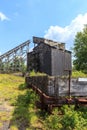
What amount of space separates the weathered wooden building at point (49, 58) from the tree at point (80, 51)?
1225 cm

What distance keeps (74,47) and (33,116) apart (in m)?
37.3

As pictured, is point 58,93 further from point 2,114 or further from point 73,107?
point 2,114

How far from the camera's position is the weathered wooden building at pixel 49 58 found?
28062 mm

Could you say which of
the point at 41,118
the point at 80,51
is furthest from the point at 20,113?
the point at 80,51

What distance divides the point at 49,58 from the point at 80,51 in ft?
55.0

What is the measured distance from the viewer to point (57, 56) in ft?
93.7

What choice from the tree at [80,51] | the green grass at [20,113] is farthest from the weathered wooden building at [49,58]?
the green grass at [20,113]

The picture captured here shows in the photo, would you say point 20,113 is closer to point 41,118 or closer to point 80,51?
point 41,118

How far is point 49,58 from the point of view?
2830cm

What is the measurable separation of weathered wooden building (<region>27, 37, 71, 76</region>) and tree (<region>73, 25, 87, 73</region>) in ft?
40.2

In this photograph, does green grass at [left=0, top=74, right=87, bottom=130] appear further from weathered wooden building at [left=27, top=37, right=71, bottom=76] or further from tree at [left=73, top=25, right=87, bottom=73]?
tree at [left=73, top=25, right=87, bottom=73]

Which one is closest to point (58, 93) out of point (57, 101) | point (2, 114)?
point (57, 101)

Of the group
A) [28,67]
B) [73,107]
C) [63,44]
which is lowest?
[73,107]

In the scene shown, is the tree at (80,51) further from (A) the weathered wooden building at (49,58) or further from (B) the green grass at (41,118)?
(B) the green grass at (41,118)
